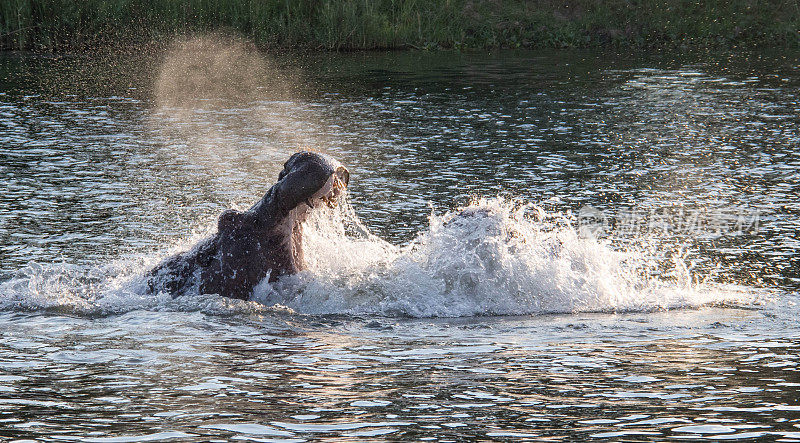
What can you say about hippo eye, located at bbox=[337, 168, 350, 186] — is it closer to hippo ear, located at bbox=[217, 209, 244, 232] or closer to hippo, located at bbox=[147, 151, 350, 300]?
hippo, located at bbox=[147, 151, 350, 300]

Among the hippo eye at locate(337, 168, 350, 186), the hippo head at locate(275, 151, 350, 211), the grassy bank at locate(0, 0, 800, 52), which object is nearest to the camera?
the hippo head at locate(275, 151, 350, 211)

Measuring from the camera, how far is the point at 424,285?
11055 mm

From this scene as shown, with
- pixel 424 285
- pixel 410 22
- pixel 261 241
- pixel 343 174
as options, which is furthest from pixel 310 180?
pixel 410 22

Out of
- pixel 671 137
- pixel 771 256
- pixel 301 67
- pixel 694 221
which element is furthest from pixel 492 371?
pixel 301 67

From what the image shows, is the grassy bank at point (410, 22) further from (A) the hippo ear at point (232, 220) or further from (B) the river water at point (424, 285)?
(A) the hippo ear at point (232, 220)

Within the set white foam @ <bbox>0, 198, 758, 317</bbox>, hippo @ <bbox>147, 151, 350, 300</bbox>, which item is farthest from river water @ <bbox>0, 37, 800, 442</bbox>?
hippo @ <bbox>147, 151, 350, 300</bbox>

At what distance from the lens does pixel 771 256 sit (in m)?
13.4

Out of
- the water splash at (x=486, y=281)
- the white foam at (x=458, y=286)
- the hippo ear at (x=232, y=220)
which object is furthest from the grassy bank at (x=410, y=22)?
the hippo ear at (x=232, y=220)

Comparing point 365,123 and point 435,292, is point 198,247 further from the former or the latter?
point 365,123

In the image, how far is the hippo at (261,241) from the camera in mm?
9766

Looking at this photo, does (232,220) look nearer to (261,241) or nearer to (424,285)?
(261,241)

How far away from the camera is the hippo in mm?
9766

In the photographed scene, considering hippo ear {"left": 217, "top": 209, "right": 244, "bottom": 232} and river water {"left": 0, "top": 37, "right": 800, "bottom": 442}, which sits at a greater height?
hippo ear {"left": 217, "top": 209, "right": 244, "bottom": 232}

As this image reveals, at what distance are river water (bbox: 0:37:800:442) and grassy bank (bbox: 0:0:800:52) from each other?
1385 cm
